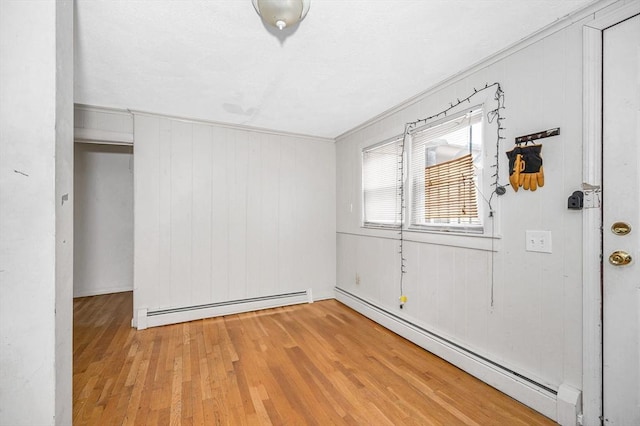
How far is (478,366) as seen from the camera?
2090mm

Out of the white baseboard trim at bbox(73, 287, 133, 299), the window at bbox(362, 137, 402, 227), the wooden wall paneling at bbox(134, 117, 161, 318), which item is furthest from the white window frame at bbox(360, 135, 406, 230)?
the white baseboard trim at bbox(73, 287, 133, 299)

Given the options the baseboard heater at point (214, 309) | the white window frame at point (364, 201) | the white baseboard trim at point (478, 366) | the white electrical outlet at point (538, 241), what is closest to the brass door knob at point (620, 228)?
the white electrical outlet at point (538, 241)

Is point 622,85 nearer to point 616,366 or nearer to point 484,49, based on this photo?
point 484,49

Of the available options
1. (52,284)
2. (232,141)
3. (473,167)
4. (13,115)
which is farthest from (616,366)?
(232,141)

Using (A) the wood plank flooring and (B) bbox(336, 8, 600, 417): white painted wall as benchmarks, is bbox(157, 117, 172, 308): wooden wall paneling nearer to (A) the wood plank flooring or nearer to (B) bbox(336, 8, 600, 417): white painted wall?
(A) the wood plank flooring

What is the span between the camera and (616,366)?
1488mm

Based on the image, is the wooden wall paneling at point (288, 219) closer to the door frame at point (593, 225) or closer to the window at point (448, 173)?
the window at point (448, 173)

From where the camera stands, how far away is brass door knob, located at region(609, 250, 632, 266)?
4.76ft

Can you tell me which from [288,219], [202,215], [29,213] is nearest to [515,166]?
[29,213]

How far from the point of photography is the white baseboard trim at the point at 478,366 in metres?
1.72

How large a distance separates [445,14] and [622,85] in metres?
1.01

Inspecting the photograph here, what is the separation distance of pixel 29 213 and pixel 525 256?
262 cm

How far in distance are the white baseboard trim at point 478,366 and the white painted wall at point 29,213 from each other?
247cm

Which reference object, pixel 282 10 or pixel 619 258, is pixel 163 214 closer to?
pixel 282 10
